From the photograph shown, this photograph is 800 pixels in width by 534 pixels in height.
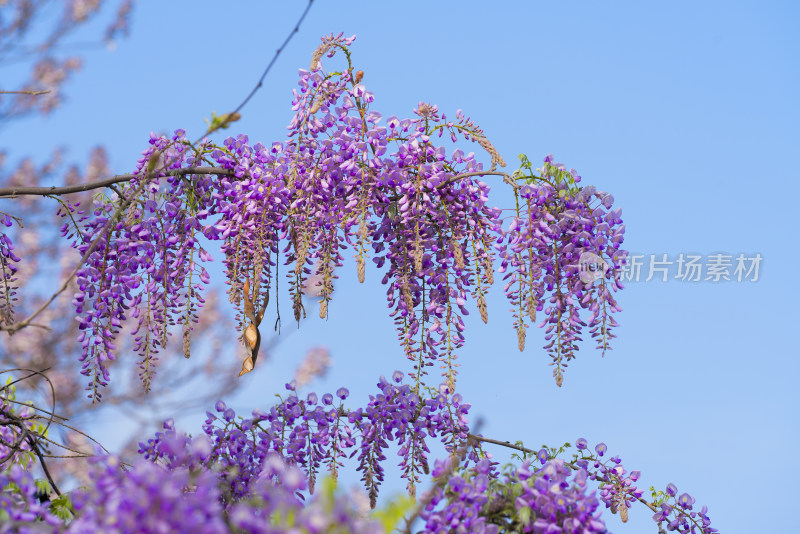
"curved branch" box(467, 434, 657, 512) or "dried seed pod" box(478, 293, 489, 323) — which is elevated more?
"dried seed pod" box(478, 293, 489, 323)

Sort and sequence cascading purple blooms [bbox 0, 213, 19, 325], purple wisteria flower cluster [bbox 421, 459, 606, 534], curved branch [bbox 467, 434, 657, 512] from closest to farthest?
purple wisteria flower cluster [bbox 421, 459, 606, 534] → curved branch [bbox 467, 434, 657, 512] → cascading purple blooms [bbox 0, 213, 19, 325]

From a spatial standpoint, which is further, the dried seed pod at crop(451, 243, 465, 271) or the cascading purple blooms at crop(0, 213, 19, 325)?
the cascading purple blooms at crop(0, 213, 19, 325)

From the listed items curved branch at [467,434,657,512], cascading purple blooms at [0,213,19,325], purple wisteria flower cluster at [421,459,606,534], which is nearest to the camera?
purple wisteria flower cluster at [421,459,606,534]

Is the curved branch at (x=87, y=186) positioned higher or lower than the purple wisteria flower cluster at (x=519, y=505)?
higher

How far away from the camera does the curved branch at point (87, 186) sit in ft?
11.3

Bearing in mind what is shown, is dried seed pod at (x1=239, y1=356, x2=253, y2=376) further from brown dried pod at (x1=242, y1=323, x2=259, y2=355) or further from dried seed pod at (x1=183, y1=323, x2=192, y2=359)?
dried seed pod at (x1=183, y1=323, x2=192, y2=359)

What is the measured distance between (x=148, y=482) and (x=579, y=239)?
2.31 m

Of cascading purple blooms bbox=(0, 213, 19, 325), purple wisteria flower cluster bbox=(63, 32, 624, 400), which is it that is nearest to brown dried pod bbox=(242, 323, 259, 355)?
purple wisteria flower cluster bbox=(63, 32, 624, 400)

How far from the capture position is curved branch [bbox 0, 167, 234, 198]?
11.3 feet

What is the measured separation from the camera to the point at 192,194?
3.81 meters

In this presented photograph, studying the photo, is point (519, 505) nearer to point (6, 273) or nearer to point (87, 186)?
point (87, 186)

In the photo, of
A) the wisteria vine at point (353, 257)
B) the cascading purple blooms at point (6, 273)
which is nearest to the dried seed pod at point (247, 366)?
the wisteria vine at point (353, 257)

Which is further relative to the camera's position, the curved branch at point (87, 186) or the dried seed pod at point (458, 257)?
the curved branch at point (87, 186)

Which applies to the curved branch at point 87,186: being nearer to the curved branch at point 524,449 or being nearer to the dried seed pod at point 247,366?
the dried seed pod at point 247,366
